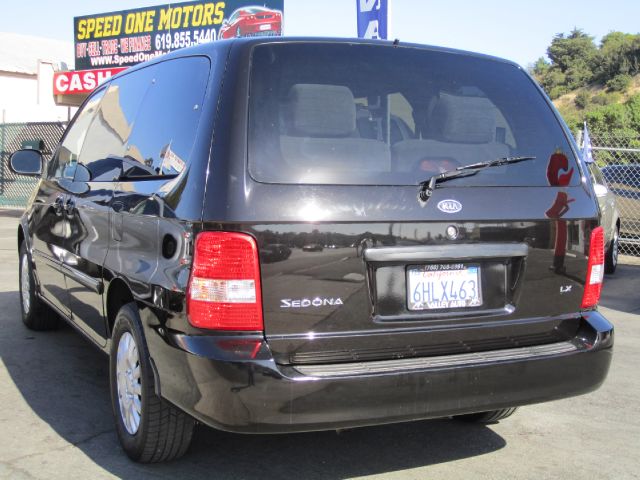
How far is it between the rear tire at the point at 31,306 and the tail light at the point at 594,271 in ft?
13.4

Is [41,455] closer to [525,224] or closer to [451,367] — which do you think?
[451,367]

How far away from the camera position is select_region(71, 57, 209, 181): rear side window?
3273 mm

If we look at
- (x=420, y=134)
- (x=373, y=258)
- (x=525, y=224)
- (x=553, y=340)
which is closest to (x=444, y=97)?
(x=420, y=134)

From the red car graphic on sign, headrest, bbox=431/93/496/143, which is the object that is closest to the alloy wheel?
headrest, bbox=431/93/496/143

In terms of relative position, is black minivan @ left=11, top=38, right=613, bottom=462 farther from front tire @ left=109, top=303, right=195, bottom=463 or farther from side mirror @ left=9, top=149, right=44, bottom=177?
side mirror @ left=9, top=149, right=44, bottom=177

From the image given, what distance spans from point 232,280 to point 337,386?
56 cm

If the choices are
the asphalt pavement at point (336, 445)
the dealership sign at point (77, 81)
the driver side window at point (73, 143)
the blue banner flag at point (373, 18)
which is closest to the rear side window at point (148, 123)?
the driver side window at point (73, 143)

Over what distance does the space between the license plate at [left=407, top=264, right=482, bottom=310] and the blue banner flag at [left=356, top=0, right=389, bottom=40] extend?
6.17 meters

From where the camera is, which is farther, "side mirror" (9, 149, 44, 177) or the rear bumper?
"side mirror" (9, 149, 44, 177)

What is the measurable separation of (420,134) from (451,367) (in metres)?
1.01

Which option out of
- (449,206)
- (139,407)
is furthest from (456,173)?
(139,407)

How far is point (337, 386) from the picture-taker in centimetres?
285

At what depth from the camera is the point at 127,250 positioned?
357 centimetres

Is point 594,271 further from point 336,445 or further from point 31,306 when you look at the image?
point 31,306
